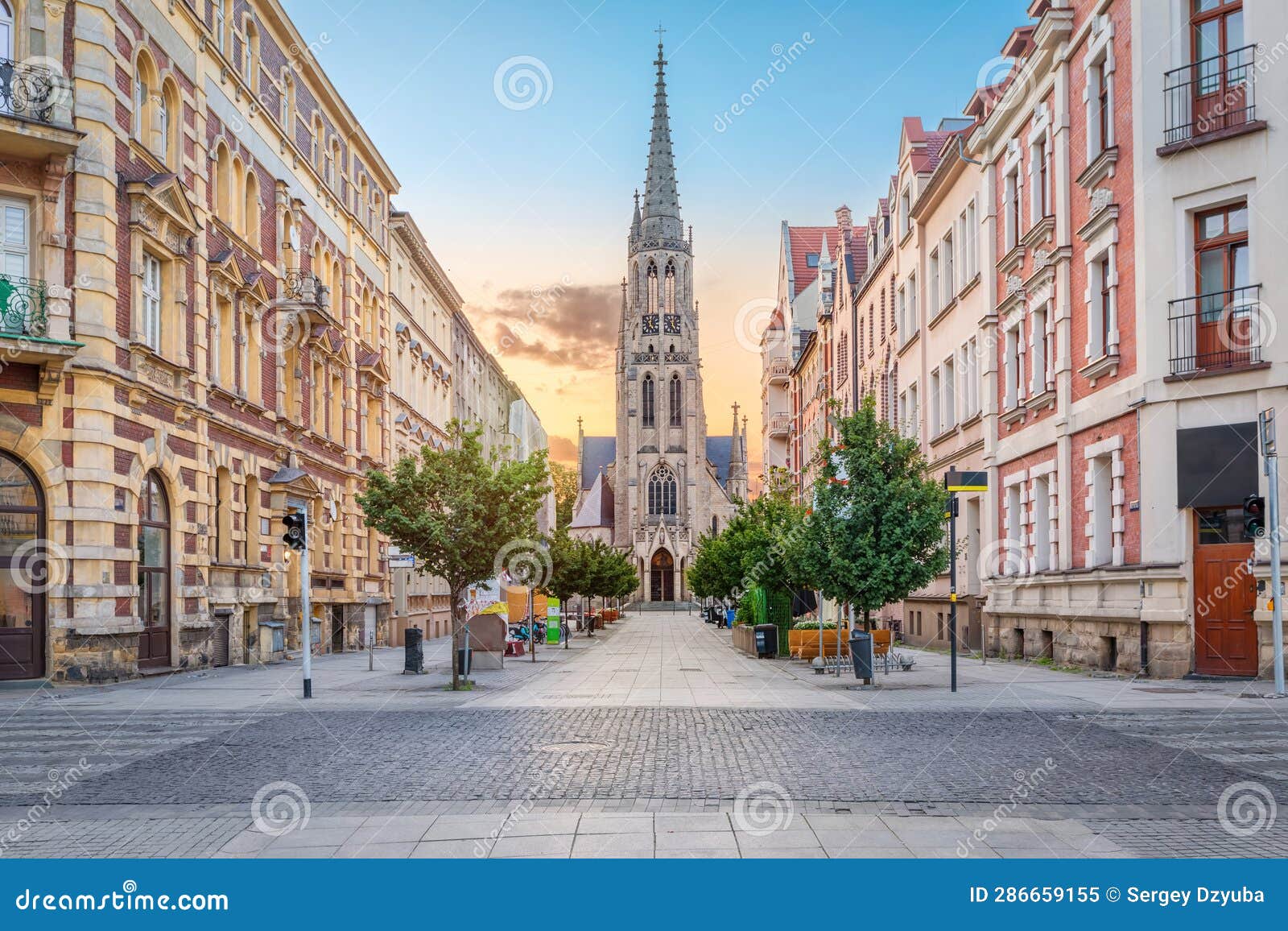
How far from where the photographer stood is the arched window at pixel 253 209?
29.9m

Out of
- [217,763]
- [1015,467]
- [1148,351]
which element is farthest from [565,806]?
[1015,467]

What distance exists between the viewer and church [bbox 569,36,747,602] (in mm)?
118250

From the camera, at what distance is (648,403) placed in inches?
4737

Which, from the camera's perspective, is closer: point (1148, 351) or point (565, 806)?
point (565, 806)

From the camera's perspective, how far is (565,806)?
363 inches

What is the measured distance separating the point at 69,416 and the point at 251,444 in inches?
347

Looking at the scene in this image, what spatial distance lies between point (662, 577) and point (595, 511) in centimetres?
1589

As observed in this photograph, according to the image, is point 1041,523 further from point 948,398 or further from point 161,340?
point 161,340

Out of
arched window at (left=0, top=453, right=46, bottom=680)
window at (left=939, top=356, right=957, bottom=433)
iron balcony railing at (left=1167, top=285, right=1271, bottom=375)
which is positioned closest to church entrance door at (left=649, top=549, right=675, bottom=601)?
window at (left=939, top=356, right=957, bottom=433)

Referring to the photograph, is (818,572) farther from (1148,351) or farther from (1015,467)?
(1015,467)

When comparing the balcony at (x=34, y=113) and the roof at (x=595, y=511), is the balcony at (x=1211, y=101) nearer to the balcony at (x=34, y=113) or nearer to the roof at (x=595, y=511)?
the balcony at (x=34, y=113)
